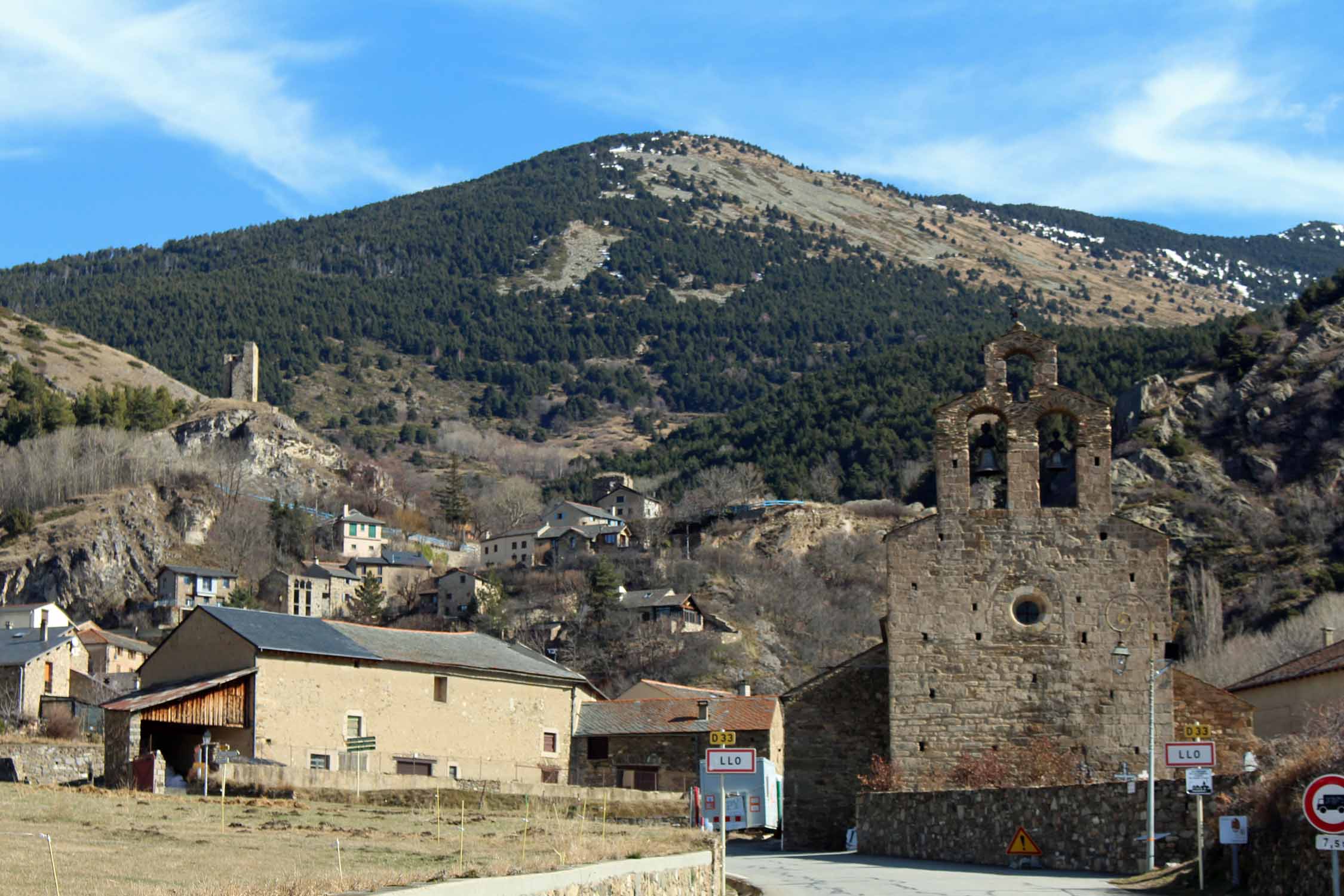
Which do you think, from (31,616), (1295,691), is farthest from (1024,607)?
(31,616)

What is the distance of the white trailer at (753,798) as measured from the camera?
3836cm

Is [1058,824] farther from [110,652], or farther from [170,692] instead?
[110,652]

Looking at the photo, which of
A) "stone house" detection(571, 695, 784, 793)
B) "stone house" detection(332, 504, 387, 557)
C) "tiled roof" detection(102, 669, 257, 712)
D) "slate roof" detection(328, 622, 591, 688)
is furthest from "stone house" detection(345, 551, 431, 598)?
"tiled roof" detection(102, 669, 257, 712)

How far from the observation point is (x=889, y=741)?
40375 millimetres

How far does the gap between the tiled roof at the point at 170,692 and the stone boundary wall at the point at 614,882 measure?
2866 cm

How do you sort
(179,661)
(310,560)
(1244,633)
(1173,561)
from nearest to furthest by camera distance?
(179,661) → (1244,633) → (1173,561) → (310,560)

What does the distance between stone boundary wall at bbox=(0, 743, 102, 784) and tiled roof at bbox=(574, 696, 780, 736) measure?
16583mm

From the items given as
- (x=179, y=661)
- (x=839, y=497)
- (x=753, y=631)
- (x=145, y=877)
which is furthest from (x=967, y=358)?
(x=145, y=877)

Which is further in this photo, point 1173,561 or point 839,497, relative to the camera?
point 839,497

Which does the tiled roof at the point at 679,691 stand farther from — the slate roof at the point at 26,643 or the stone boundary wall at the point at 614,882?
the stone boundary wall at the point at 614,882

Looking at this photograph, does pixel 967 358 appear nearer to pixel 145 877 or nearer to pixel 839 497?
pixel 839 497

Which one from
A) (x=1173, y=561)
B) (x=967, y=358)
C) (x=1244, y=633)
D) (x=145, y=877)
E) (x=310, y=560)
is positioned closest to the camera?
(x=145, y=877)

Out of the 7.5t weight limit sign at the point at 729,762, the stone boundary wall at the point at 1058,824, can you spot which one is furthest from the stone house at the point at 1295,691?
the 7.5t weight limit sign at the point at 729,762

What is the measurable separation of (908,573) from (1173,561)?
70713 millimetres
